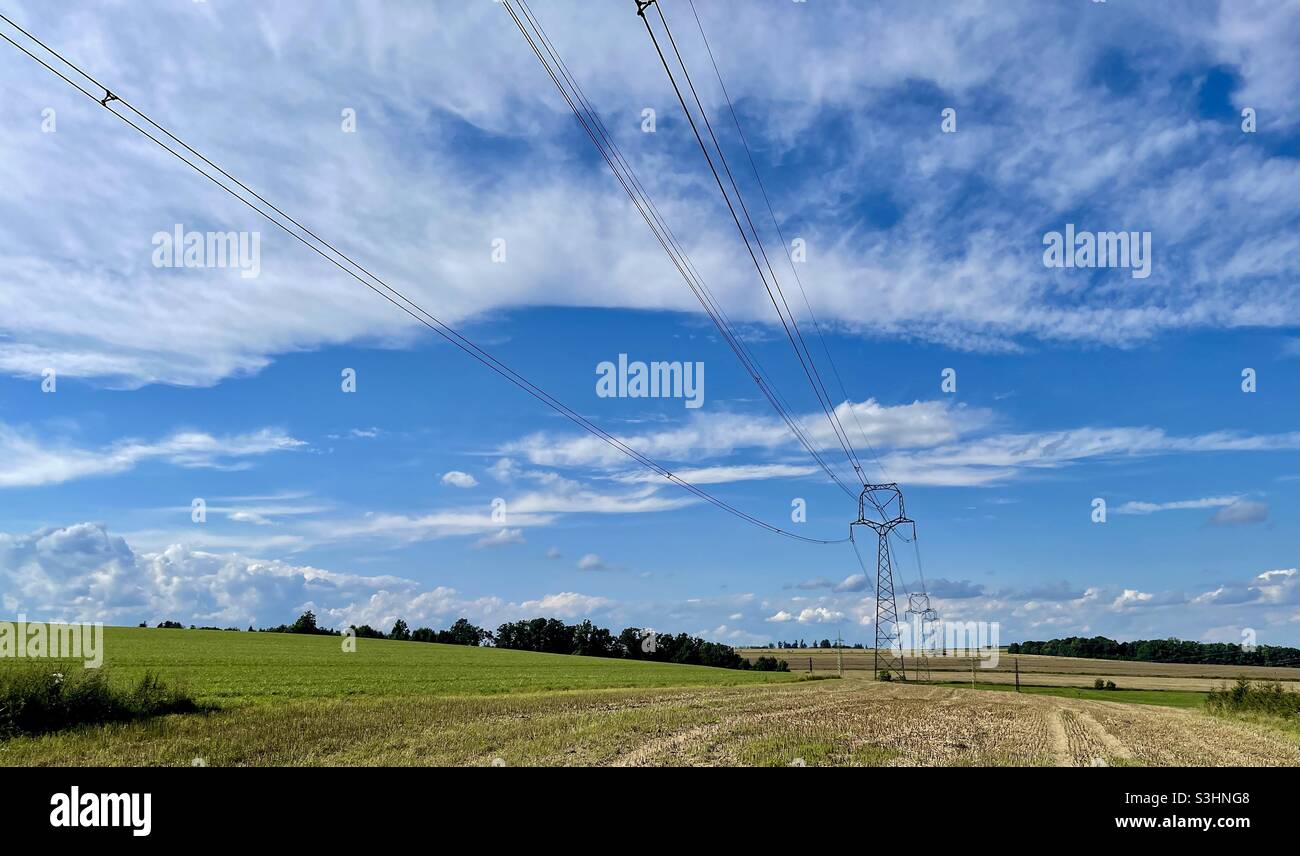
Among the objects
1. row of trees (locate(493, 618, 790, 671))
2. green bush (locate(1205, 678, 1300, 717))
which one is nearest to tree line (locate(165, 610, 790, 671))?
row of trees (locate(493, 618, 790, 671))

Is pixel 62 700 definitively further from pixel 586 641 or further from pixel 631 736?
pixel 586 641

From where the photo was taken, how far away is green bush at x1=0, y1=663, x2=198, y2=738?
65.5 feet

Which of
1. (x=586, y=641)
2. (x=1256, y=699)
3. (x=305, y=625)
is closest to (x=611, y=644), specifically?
(x=586, y=641)

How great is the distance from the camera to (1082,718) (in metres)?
37.8

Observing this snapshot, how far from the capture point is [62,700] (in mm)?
21094

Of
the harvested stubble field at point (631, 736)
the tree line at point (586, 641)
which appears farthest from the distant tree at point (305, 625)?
the harvested stubble field at point (631, 736)

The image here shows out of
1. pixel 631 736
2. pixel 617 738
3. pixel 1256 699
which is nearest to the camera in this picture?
pixel 617 738

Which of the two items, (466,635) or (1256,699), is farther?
(466,635)

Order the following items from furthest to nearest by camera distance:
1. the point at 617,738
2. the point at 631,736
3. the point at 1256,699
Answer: the point at 1256,699
the point at 631,736
the point at 617,738

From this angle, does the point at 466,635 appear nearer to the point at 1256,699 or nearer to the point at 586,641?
the point at 586,641

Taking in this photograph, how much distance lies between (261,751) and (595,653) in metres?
A: 142

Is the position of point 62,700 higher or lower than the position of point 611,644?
higher
